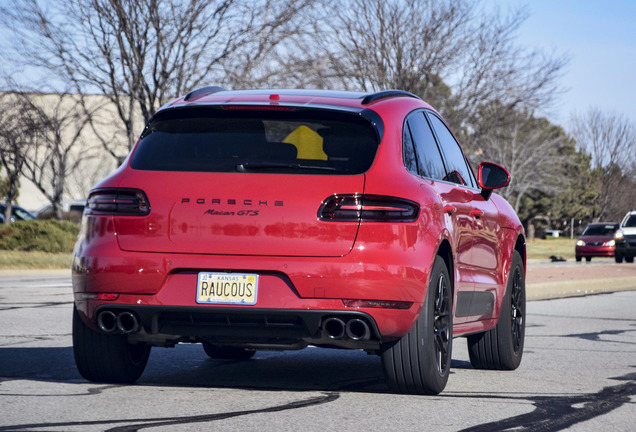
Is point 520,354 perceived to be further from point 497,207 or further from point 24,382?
point 24,382

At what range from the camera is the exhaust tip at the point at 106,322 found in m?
5.75

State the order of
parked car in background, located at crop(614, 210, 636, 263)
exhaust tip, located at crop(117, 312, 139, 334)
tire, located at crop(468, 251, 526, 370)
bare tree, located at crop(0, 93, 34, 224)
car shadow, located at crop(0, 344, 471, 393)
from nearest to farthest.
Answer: exhaust tip, located at crop(117, 312, 139, 334) < car shadow, located at crop(0, 344, 471, 393) < tire, located at crop(468, 251, 526, 370) < bare tree, located at crop(0, 93, 34, 224) < parked car in background, located at crop(614, 210, 636, 263)

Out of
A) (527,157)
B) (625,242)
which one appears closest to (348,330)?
(625,242)

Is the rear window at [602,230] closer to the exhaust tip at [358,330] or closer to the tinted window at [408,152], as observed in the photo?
the tinted window at [408,152]

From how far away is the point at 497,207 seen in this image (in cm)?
785

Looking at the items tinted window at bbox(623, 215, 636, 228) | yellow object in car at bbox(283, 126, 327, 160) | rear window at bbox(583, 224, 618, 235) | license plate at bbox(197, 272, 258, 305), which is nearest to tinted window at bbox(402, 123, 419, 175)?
yellow object in car at bbox(283, 126, 327, 160)

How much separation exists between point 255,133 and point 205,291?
0.99m

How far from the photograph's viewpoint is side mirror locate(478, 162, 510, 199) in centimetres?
740

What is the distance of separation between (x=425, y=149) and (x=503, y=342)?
193cm

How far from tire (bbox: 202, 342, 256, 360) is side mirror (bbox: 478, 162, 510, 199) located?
216cm

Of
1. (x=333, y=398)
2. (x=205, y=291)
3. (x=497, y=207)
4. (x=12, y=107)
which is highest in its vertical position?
(x=12, y=107)

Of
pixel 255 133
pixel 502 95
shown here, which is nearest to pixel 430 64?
pixel 502 95

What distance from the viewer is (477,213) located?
7098 mm

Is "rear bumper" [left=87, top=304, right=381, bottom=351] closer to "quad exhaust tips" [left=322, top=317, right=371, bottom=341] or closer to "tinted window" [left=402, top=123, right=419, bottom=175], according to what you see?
"quad exhaust tips" [left=322, top=317, right=371, bottom=341]
